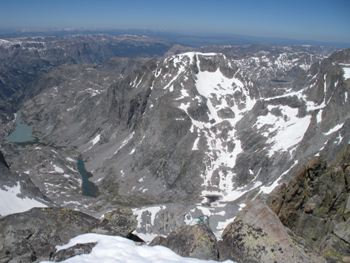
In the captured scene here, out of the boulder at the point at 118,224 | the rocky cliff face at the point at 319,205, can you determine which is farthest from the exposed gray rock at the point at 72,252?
the rocky cliff face at the point at 319,205

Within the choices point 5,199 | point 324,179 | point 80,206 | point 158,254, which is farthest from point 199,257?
point 80,206

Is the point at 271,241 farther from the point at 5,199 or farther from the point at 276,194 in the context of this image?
the point at 5,199

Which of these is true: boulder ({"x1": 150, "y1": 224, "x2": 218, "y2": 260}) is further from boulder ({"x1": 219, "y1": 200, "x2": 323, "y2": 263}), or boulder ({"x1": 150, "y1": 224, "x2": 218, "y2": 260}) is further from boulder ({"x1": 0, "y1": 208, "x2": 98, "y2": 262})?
boulder ({"x1": 0, "y1": 208, "x2": 98, "y2": 262})

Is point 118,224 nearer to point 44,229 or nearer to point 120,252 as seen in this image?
point 120,252

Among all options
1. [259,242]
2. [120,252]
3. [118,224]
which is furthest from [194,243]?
[118,224]

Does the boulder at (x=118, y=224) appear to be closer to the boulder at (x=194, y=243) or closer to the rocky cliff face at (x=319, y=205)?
the boulder at (x=194, y=243)

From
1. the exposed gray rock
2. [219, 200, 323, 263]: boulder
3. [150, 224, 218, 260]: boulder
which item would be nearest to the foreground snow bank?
the exposed gray rock
